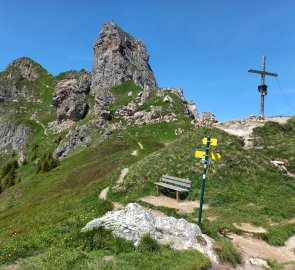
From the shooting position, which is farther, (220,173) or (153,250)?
(220,173)

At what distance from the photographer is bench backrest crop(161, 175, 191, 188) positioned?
98.5ft

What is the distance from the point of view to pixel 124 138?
86188 millimetres

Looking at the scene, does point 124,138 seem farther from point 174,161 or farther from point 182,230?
point 182,230

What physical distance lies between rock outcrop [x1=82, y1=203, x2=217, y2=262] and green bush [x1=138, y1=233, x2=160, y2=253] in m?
0.33

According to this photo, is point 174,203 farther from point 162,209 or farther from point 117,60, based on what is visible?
point 117,60

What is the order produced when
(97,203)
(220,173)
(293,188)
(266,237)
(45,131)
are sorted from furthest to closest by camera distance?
1. (45,131)
2. (220,173)
3. (293,188)
4. (97,203)
5. (266,237)

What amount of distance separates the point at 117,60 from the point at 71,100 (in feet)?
102

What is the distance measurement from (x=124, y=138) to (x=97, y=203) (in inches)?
2333

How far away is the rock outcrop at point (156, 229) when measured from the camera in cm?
1611

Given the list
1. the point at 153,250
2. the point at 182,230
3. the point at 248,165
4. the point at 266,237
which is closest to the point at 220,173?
the point at 248,165

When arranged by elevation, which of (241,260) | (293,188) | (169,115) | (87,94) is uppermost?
(87,94)

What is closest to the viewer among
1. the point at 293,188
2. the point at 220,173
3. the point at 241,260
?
the point at 241,260

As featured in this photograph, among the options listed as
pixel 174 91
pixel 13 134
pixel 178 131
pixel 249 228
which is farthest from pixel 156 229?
pixel 13 134

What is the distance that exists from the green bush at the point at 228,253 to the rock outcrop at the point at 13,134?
16015cm
